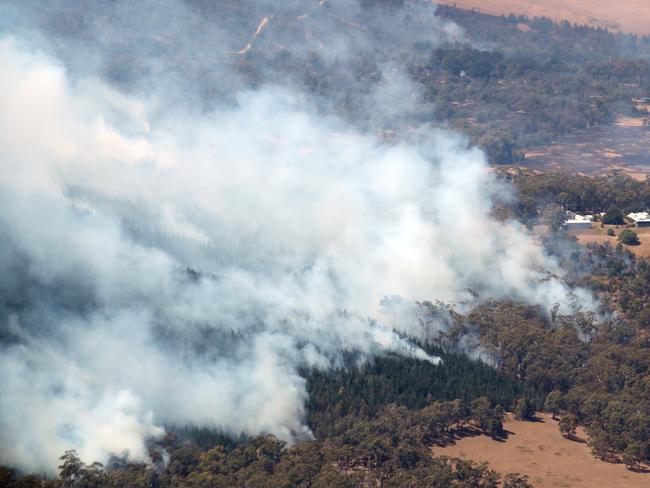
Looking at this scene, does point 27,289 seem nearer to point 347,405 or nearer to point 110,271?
point 110,271

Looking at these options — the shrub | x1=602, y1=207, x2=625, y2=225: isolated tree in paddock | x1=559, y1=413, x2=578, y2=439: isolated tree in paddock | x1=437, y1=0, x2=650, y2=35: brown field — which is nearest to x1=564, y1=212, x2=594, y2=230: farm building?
x1=602, y1=207, x2=625, y2=225: isolated tree in paddock

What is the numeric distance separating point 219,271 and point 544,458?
1943 cm

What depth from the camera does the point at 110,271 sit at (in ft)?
181

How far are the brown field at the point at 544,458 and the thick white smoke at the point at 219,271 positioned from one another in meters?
6.50

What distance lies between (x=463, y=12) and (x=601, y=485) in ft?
341

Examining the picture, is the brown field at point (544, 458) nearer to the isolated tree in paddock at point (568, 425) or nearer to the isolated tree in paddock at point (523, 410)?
the isolated tree in paddock at point (568, 425)

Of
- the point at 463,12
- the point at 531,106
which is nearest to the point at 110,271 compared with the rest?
the point at 531,106

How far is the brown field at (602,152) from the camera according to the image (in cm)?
9388

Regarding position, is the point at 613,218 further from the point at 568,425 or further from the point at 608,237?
the point at 568,425

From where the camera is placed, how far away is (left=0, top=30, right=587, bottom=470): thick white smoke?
4578 cm

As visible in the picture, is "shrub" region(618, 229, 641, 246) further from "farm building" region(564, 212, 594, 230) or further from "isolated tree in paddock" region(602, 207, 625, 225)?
"isolated tree in paddock" region(602, 207, 625, 225)

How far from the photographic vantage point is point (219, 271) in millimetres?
57688

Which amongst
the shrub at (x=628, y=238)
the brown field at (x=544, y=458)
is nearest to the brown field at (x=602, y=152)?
the shrub at (x=628, y=238)

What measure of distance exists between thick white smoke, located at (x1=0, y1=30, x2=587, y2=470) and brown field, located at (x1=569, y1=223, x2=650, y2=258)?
163 inches
